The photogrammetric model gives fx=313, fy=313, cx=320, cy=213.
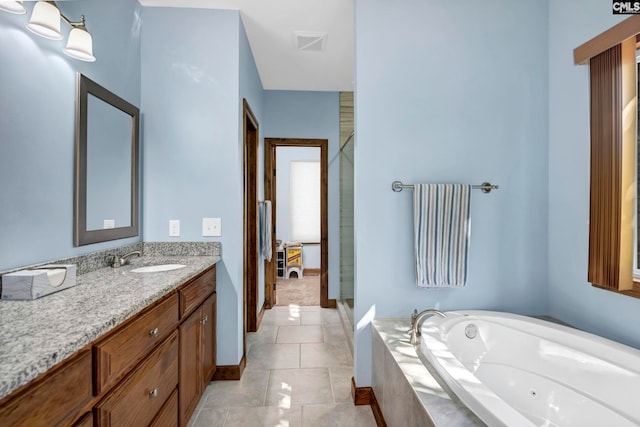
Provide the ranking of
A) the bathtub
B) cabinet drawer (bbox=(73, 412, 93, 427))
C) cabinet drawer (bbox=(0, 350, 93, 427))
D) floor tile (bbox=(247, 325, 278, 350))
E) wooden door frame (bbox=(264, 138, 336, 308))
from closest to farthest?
1. cabinet drawer (bbox=(0, 350, 93, 427))
2. cabinet drawer (bbox=(73, 412, 93, 427))
3. the bathtub
4. floor tile (bbox=(247, 325, 278, 350))
5. wooden door frame (bbox=(264, 138, 336, 308))

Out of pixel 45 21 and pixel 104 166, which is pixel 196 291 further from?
pixel 45 21

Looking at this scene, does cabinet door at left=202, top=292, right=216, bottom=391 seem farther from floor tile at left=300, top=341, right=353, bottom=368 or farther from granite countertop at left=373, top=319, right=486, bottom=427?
granite countertop at left=373, top=319, right=486, bottom=427

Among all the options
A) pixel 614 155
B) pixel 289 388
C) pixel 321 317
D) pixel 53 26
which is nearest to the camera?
pixel 53 26

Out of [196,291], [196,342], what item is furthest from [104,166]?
[196,342]

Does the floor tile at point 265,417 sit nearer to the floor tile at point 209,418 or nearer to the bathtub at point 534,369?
the floor tile at point 209,418

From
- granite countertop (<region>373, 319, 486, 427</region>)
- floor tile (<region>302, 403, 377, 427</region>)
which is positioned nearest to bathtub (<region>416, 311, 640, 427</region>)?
granite countertop (<region>373, 319, 486, 427</region>)

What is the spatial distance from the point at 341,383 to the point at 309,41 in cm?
275

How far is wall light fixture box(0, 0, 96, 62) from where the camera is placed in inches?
47.8

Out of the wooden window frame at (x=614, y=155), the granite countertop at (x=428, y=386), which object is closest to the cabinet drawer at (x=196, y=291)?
the granite countertop at (x=428, y=386)

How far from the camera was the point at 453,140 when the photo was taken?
2062mm

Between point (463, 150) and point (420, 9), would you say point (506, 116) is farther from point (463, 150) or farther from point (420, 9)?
point (420, 9)

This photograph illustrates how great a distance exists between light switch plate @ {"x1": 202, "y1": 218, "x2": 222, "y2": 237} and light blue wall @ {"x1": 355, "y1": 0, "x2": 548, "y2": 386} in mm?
1011

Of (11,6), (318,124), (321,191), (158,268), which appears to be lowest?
(158,268)

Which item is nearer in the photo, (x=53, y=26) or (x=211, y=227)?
(x=53, y=26)
